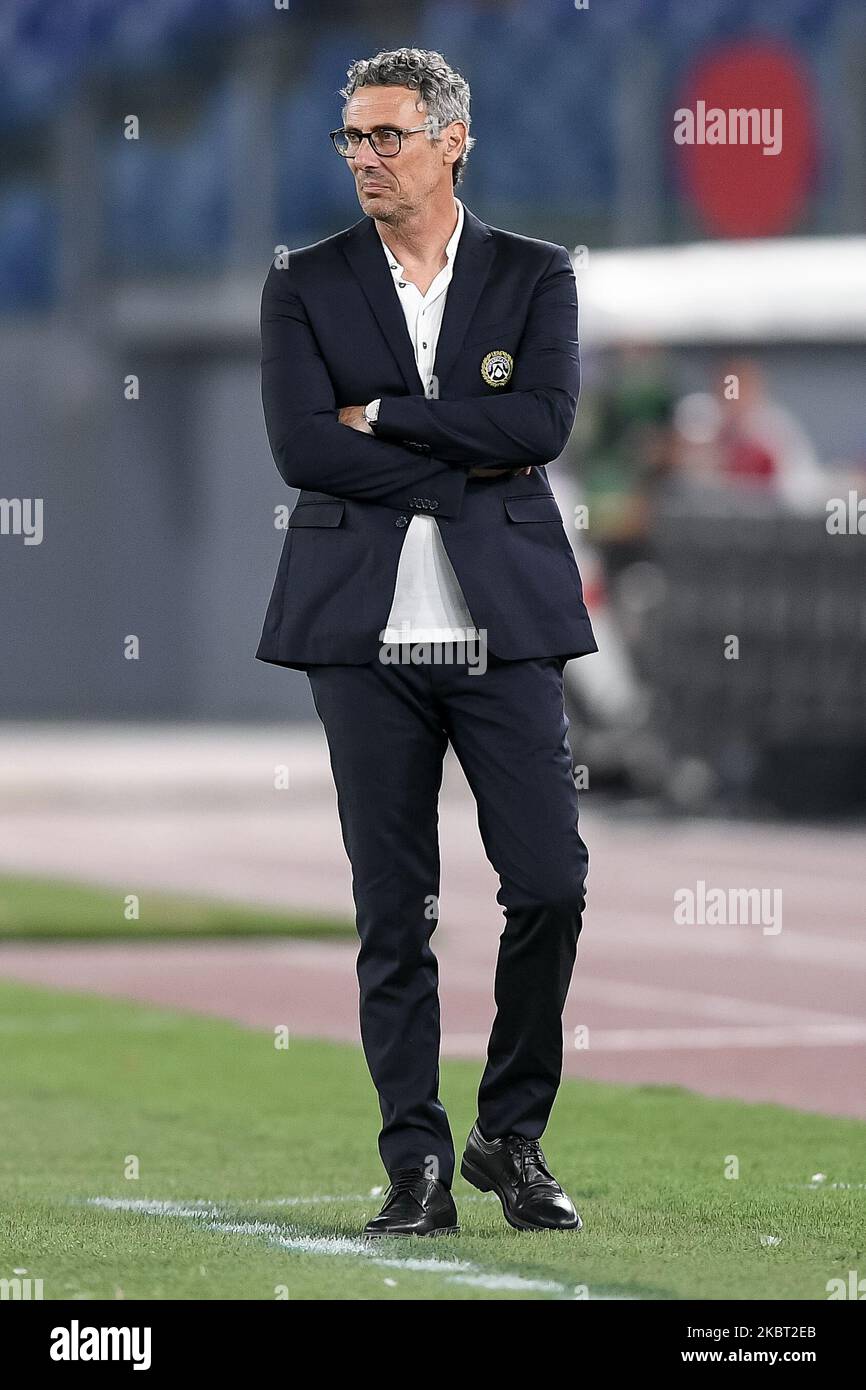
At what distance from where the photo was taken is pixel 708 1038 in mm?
9852

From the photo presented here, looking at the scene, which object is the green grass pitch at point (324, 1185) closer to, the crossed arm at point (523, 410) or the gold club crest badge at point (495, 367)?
the crossed arm at point (523, 410)

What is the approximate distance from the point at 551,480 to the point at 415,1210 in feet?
46.1

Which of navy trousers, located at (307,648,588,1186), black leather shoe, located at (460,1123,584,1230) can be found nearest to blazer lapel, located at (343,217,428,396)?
navy trousers, located at (307,648,588,1186)

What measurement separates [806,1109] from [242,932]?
5.21 m

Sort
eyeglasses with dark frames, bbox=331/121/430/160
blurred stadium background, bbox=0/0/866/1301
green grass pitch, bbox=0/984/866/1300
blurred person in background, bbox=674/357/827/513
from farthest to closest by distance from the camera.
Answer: blurred person in background, bbox=674/357/827/513
blurred stadium background, bbox=0/0/866/1301
eyeglasses with dark frames, bbox=331/121/430/160
green grass pitch, bbox=0/984/866/1300

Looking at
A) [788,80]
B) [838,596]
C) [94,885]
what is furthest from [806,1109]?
[788,80]

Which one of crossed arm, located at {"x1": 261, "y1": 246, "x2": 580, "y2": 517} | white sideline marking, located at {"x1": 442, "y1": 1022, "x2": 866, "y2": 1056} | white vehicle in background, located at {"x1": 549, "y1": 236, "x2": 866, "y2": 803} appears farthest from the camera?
white vehicle in background, located at {"x1": 549, "y1": 236, "x2": 866, "y2": 803}

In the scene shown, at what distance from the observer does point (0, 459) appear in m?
32.8

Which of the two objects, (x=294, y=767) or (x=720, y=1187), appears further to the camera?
(x=294, y=767)

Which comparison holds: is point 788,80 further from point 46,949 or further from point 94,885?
point 46,949

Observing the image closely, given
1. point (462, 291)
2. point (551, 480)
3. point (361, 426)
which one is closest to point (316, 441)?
point (361, 426)

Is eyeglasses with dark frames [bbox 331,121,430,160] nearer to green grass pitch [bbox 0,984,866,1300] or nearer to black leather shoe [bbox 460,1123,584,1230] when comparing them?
black leather shoe [bbox 460,1123,584,1230]

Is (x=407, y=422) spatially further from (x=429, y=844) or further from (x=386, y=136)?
(x=429, y=844)

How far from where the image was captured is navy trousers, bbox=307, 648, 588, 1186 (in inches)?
232
